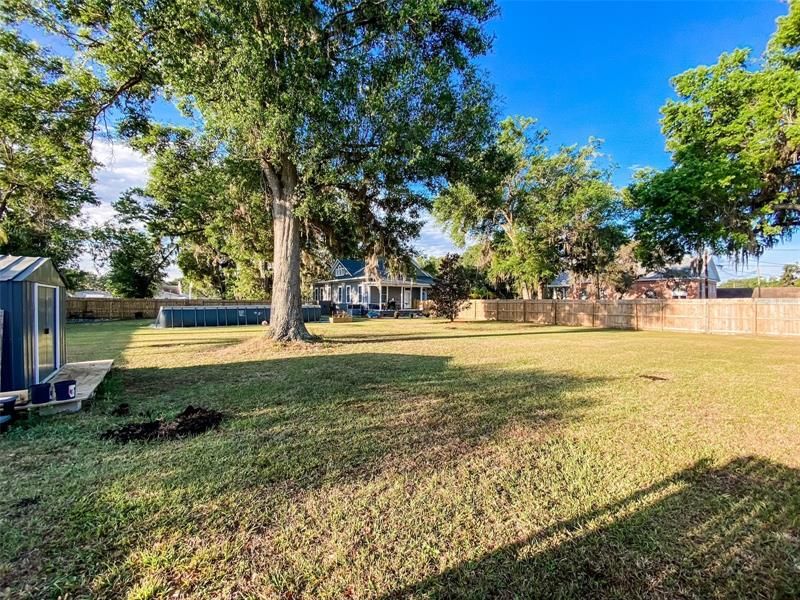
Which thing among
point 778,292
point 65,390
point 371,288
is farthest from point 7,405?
point 778,292

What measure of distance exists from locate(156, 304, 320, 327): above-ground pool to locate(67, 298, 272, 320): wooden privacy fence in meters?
4.08

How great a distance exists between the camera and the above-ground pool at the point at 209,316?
59.0 feet

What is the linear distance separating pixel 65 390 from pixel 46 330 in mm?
1278

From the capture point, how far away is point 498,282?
3094 centimetres

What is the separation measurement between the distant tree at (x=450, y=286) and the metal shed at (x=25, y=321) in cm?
1718

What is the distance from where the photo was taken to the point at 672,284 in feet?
92.4

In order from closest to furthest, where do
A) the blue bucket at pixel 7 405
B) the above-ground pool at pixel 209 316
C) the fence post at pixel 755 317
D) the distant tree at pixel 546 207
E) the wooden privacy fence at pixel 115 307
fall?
the blue bucket at pixel 7 405
the fence post at pixel 755 317
the above-ground pool at pixel 209 316
the distant tree at pixel 546 207
the wooden privacy fence at pixel 115 307

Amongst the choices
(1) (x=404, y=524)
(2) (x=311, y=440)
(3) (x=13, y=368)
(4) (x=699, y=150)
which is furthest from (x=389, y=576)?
(4) (x=699, y=150)

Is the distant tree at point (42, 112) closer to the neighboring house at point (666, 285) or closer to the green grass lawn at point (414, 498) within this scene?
the green grass lawn at point (414, 498)

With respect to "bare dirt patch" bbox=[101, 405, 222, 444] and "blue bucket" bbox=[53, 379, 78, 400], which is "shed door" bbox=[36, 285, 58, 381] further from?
"bare dirt patch" bbox=[101, 405, 222, 444]

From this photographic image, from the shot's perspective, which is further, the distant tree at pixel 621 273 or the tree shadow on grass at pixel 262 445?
the distant tree at pixel 621 273

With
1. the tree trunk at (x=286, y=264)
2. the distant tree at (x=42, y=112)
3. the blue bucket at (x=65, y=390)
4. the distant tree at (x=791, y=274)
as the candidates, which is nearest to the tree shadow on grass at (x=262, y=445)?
the blue bucket at (x=65, y=390)

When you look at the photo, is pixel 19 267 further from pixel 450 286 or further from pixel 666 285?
pixel 666 285

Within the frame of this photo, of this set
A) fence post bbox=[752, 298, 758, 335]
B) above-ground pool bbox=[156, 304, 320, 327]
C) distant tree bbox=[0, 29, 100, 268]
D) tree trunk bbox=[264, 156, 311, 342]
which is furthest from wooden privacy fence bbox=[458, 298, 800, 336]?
distant tree bbox=[0, 29, 100, 268]
